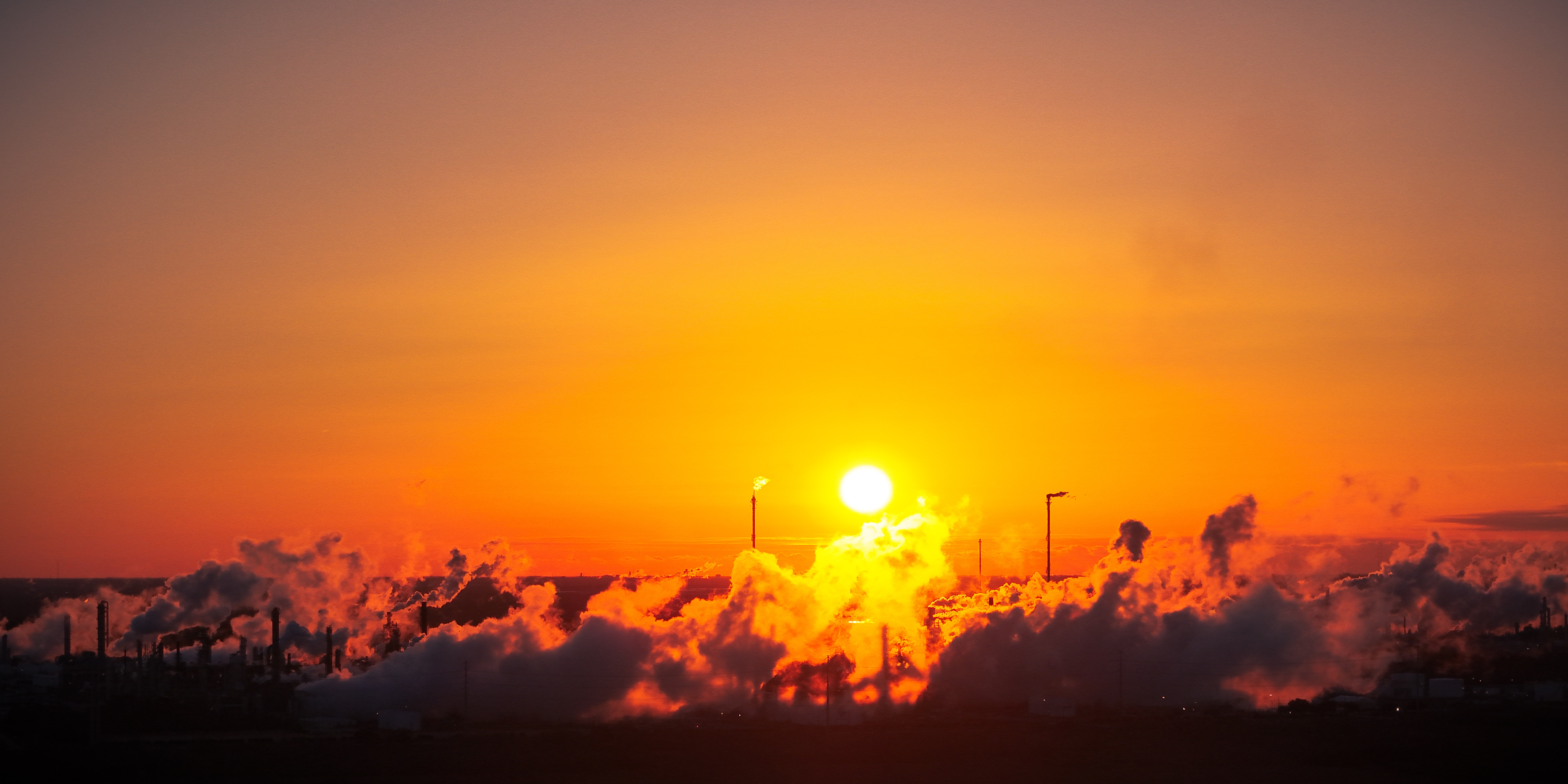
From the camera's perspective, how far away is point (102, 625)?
98.1 m

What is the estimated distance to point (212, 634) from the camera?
468 feet

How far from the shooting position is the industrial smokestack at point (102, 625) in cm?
9300

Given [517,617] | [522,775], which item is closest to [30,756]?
[522,775]

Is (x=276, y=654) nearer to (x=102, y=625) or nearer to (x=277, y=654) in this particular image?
(x=277, y=654)

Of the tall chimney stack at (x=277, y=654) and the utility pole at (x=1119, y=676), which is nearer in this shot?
the utility pole at (x=1119, y=676)

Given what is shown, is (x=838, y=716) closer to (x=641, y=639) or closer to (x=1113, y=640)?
(x=641, y=639)

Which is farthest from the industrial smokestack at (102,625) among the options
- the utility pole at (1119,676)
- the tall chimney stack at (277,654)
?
the utility pole at (1119,676)

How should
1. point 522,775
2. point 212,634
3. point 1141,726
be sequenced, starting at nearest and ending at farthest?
point 522,775
point 1141,726
point 212,634

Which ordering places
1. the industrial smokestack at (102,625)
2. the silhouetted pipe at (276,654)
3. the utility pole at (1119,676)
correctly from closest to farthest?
1. the industrial smokestack at (102,625)
2. the utility pole at (1119,676)
3. the silhouetted pipe at (276,654)

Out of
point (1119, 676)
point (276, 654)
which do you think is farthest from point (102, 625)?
point (1119, 676)

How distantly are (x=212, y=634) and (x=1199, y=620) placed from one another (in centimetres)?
9426

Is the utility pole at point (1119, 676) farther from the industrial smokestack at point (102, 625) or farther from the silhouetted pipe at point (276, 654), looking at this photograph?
the industrial smokestack at point (102, 625)

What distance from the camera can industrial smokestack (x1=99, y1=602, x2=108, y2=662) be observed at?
93.0 meters

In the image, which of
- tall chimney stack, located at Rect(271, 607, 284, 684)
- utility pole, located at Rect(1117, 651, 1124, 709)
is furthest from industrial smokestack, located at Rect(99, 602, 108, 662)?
utility pole, located at Rect(1117, 651, 1124, 709)
